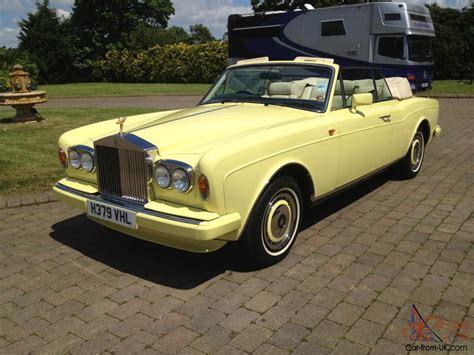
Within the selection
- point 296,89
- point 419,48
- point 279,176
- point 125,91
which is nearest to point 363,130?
point 296,89

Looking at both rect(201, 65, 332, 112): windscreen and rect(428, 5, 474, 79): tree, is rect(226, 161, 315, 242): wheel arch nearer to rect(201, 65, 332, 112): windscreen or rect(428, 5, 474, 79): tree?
rect(201, 65, 332, 112): windscreen

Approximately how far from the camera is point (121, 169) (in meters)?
3.59

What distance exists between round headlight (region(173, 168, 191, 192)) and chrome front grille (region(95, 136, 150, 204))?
27 centimetres

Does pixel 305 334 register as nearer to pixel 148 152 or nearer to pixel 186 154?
pixel 186 154

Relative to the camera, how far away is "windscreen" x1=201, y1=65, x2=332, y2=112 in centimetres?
445

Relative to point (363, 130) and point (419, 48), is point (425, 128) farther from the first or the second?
point (419, 48)

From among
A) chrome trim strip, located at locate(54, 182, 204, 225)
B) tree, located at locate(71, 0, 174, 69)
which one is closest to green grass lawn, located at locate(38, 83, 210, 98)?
tree, located at locate(71, 0, 174, 69)

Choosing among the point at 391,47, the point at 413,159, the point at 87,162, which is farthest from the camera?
the point at 391,47

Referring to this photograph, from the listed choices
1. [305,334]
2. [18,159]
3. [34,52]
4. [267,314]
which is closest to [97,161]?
[267,314]

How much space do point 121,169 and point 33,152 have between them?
4987 mm

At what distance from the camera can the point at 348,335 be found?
110 inches

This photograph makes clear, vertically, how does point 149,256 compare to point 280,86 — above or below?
below

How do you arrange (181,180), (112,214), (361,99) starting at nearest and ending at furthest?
1. (181,180)
2. (112,214)
3. (361,99)

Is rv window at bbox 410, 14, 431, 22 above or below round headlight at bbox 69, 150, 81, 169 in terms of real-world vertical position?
above
